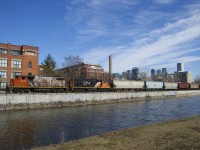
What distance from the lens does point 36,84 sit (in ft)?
177

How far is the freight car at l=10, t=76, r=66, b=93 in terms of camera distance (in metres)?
50.7

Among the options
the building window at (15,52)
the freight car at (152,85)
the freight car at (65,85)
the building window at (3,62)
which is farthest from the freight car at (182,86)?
the building window at (3,62)

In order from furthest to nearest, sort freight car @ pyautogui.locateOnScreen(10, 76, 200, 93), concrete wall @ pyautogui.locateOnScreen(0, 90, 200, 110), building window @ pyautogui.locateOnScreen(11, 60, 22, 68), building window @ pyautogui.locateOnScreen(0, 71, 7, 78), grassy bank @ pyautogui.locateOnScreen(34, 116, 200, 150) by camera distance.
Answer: building window @ pyautogui.locateOnScreen(11, 60, 22, 68) → building window @ pyautogui.locateOnScreen(0, 71, 7, 78) → freight car @ pyautogui.locateOnScreen(10, 76, 200, 93) → concrete wall @ pyautogui.locateOnScreen(0, 90, 200, 110) → grassy bank @ pyautogui.locateOnScreen(34, 116, 200, 150)

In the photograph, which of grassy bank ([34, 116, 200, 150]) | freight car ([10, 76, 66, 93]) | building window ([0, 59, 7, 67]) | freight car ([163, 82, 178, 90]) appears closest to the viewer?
Result: grassy bank ([34, 116, 200, 150])

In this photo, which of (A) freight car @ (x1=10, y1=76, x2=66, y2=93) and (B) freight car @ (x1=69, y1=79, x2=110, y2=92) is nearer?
(A) freight car @ (x1=10, y1=76, x2=66, y2=93)

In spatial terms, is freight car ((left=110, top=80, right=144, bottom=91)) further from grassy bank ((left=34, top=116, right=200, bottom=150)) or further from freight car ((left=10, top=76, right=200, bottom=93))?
grassy bank ((left=34, top=116, right=200, bottom=150))

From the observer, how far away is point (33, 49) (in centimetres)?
7800

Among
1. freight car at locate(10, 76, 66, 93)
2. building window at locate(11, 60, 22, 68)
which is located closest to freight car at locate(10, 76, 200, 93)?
freight car at locate(10, 76, 66, 93)

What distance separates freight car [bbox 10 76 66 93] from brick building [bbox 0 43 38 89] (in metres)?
19.7

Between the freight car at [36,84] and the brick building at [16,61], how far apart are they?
19.7m

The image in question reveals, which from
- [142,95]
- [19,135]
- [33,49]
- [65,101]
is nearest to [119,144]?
[19,135]

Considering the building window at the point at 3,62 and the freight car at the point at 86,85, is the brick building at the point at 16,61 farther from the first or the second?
the freight car at the point at 86,85

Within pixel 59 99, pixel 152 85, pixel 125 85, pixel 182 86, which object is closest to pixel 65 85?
pixel 59 99

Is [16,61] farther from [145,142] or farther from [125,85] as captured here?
[145,142]
